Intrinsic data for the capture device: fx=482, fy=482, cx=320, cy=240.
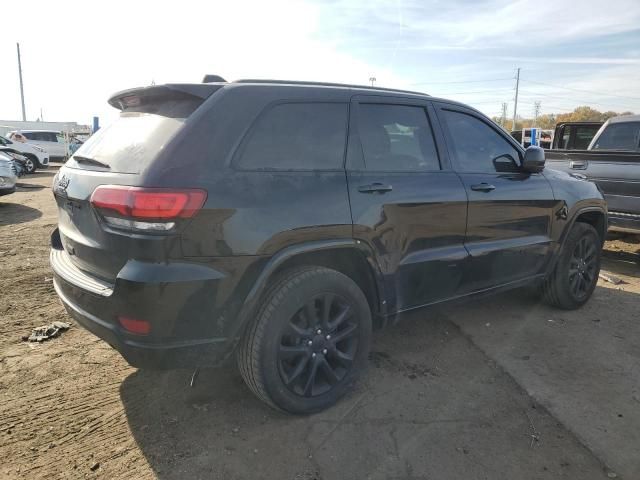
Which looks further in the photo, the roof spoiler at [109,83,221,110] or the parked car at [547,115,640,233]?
the parked car at [547,115,640,233]

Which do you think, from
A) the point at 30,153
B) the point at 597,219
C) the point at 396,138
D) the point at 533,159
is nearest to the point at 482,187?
the point at 533,159

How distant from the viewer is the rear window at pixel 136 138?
96.3 inches

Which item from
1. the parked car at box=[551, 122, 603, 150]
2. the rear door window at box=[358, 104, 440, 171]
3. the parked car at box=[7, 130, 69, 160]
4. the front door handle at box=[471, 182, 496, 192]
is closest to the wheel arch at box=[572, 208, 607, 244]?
the front door handle at box=[471, 182, 496, 192]

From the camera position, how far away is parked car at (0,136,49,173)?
19.3 m

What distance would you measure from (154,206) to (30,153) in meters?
21.4

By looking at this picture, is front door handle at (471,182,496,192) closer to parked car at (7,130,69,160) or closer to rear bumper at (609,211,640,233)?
rear bumper at (609,211,640,233)

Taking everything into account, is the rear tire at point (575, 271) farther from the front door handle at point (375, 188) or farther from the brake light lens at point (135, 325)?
the brake light lens at point (135, 325)

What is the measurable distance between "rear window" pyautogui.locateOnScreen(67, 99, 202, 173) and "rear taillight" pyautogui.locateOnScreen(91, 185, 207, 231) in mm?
180

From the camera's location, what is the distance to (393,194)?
3.03 metres

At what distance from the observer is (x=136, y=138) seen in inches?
103

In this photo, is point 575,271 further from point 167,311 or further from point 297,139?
point 167,311

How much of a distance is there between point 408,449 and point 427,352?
122cm

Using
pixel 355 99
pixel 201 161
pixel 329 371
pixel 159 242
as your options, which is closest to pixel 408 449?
pixel 329 371

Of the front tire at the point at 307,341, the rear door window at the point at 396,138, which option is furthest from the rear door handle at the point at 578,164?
the front tire at the point at 307,341
